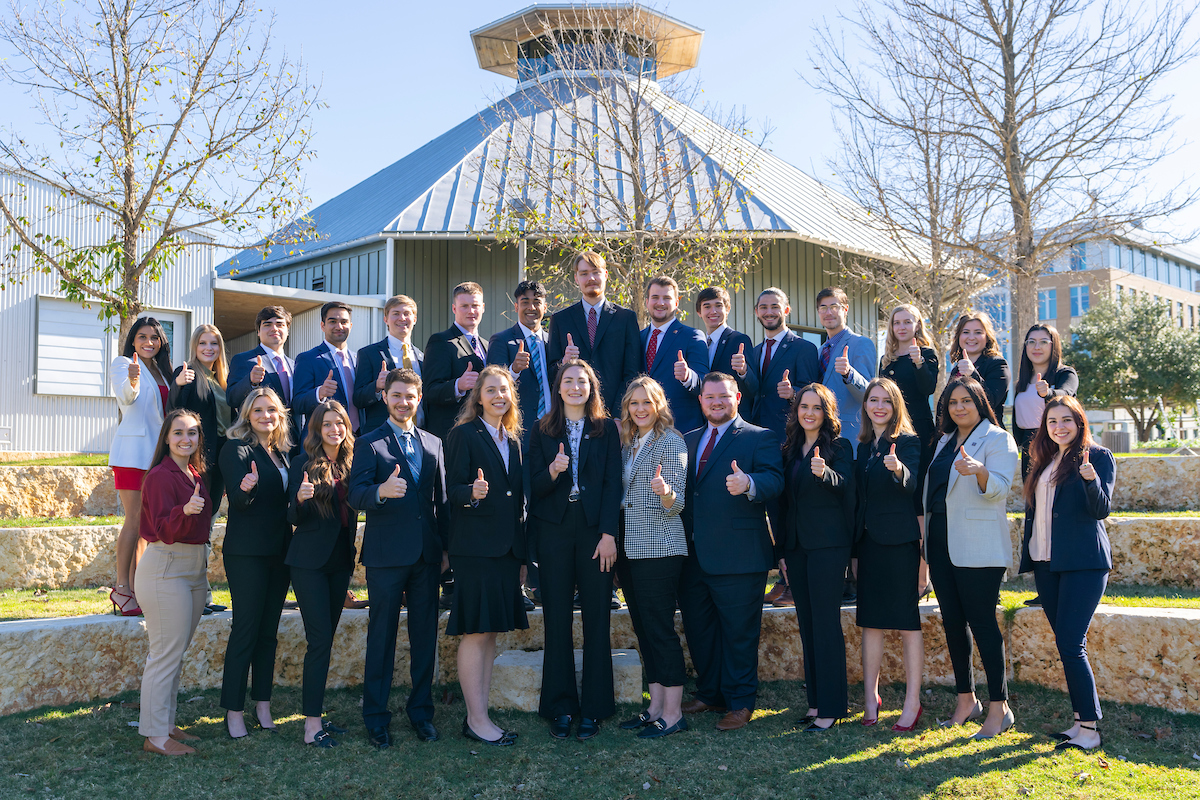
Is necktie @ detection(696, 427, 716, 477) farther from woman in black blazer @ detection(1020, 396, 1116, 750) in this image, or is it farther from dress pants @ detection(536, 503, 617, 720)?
woman in black blazer @ detection(1020, 396, 1116, 750)

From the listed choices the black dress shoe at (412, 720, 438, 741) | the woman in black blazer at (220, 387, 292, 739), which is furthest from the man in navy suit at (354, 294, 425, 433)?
the black dress shoe at (412, 720, 438, 741)

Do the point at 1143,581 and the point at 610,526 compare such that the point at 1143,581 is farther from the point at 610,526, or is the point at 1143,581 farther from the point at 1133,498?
the point at 610,526

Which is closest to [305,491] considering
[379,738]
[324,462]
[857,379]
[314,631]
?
[324,462]

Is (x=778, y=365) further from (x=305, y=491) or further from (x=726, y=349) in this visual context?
(x=305, y=491)

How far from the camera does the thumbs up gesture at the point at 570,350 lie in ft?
18.2

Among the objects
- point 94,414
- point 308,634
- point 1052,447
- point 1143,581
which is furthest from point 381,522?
point 94,414

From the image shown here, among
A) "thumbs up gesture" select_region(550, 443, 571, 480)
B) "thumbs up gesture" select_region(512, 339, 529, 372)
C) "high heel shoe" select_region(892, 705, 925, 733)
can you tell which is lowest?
"high heel shoe" select_region(892, 705, 925, 733)

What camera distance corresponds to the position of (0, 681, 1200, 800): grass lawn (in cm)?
441

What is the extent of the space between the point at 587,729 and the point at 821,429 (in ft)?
7.38

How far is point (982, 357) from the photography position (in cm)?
625

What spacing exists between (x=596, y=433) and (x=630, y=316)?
3.83 feet

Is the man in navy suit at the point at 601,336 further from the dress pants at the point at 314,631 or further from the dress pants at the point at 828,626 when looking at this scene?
the dress pants at the point at 314,631

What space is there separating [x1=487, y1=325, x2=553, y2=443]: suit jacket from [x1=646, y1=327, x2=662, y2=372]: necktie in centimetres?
68

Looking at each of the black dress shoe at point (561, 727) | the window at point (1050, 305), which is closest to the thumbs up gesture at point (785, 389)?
the black dress shoe at point (561, 727)
